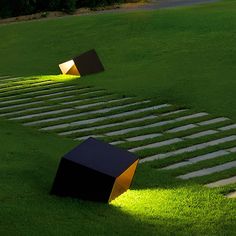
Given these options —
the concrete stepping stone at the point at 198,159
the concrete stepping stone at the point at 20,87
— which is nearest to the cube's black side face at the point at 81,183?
the concrete stepping stone at the point at 198,159

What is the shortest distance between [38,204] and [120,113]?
4384 millimetres

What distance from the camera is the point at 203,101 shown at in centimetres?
1003

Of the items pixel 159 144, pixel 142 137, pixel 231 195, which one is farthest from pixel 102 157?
pixel 142 137

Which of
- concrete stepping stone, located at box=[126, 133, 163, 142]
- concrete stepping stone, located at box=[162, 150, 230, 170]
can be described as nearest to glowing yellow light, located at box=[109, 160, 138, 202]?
concrete stepping stone, located at box=[162, 150, 230, 170]

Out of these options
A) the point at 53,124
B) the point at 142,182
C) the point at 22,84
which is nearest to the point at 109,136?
the point at 53,124

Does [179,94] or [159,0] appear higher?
[179,94]

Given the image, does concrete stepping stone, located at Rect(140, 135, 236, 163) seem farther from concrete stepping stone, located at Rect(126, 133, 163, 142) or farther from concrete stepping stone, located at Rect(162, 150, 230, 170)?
concrete stepping stone, located at Rect(126, 133, 163, 142)

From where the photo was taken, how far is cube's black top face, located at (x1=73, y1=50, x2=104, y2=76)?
518 inches

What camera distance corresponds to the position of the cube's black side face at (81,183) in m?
5.41

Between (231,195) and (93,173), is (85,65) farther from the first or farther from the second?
(93,173)

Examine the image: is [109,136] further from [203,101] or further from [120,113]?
[203,101]

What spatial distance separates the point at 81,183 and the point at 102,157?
30cm

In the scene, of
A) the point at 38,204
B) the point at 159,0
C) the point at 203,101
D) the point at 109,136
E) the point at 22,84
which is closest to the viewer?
the point at 38,204

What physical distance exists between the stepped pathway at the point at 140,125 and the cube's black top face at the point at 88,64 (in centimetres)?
92
